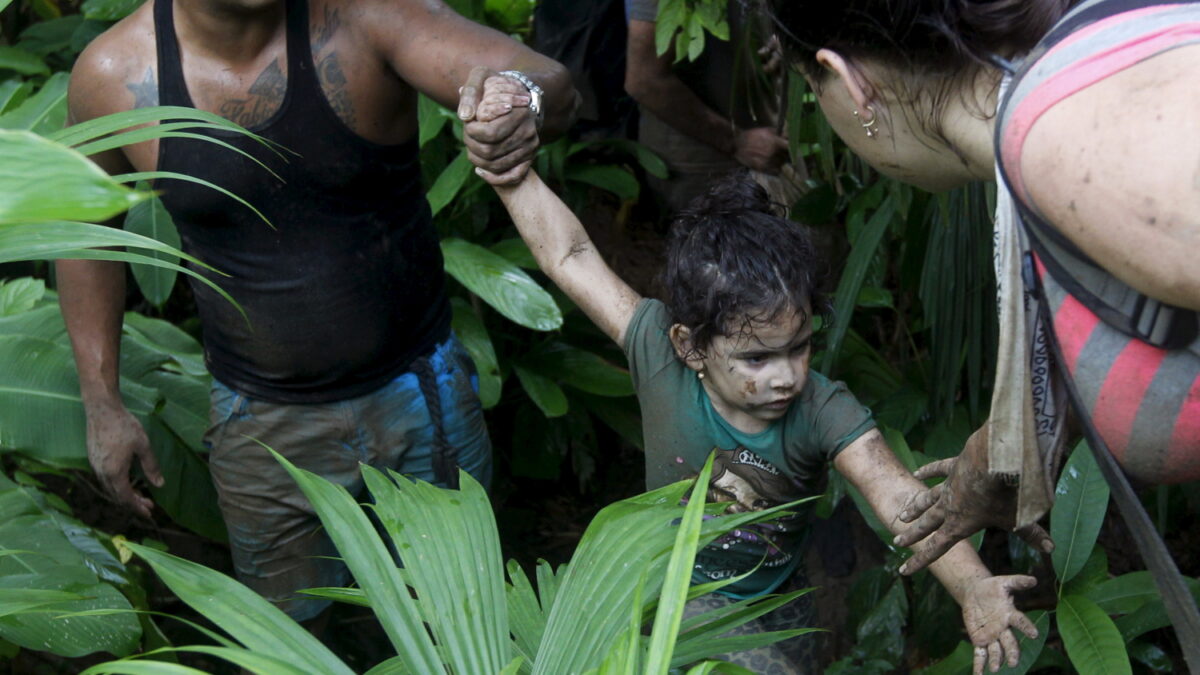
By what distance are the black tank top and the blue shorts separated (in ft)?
0.14

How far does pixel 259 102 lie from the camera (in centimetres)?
206

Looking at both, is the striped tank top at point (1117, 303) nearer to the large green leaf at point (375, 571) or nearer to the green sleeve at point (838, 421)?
the green sleeve at point (838, 421)

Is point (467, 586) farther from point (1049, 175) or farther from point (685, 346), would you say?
point (1049, 175)

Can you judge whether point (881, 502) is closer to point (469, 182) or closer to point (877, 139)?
point (877, 139)

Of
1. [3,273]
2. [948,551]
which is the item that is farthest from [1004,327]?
[3,273]

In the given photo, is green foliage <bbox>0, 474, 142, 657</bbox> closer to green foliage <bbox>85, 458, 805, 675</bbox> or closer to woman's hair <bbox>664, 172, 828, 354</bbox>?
green foliage <bbox>85, 458, 805, 675</bbox>

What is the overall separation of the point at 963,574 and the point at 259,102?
55.0 inches

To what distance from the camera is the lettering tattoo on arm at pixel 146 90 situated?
2078mm

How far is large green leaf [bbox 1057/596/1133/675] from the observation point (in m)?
1.84

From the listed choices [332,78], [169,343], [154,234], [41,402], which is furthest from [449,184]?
[41,402]

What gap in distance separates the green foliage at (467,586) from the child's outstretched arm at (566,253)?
0.52 metres

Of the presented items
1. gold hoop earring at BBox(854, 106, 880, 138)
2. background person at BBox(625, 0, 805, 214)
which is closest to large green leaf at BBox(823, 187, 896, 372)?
background person at BBox(625, 0, 805, 214)

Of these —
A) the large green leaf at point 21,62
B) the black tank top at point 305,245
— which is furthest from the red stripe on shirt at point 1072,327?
the large green leaf at point 21,62

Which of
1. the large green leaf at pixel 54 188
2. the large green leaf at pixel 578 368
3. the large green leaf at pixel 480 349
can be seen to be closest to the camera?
the large green leaf at pixel 54 188
